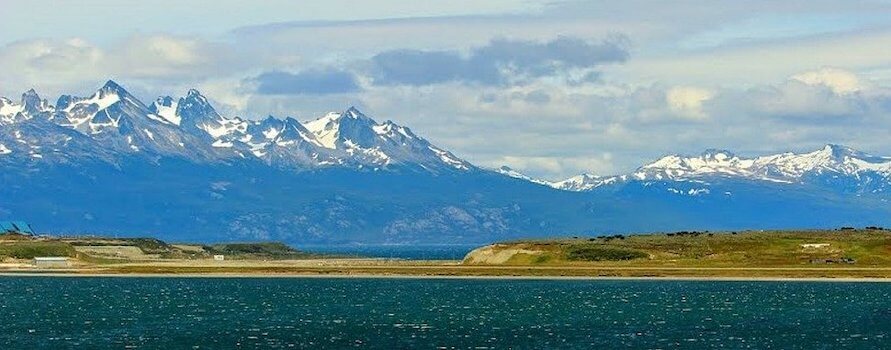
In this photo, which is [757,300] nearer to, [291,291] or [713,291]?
[713,291]

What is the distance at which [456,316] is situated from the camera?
138m

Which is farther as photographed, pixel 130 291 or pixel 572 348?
pixel 130 291

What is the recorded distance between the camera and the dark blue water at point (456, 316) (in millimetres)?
112750

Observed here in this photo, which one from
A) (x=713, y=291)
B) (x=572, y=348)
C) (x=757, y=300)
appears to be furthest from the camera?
(x=713, y=291)

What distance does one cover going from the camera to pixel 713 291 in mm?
180625

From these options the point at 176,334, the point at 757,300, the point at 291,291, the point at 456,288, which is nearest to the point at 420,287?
the point at 456,288

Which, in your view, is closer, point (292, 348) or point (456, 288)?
point (292, 348)

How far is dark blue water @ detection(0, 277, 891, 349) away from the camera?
113m

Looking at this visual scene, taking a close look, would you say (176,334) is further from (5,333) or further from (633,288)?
(633,288)

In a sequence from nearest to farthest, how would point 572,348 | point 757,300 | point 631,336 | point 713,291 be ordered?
point 572,348, point 631,336, point 757,300, point 713,291

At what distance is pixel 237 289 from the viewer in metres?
194

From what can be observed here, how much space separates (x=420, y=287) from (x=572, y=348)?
90423mm

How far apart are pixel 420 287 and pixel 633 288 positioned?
27.7m

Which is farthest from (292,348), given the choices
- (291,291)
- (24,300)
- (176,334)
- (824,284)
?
(824,284)
